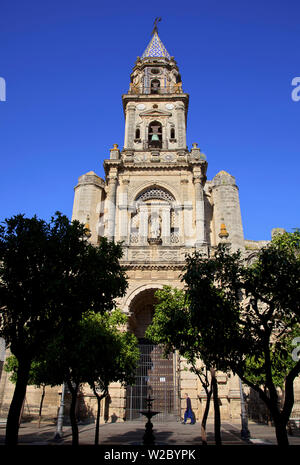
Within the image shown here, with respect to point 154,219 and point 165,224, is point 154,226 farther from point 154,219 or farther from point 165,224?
point 165,224

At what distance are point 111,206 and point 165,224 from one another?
441 cm

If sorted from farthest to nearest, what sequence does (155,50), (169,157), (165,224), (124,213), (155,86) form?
(155,50), (155,86), (169,157), (124,213), (165,224)

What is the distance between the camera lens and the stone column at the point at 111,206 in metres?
25.7

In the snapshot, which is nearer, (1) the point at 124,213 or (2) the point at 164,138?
(1) the point at 124,213

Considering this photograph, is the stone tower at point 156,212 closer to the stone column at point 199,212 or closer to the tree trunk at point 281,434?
the stone column at point 199,212

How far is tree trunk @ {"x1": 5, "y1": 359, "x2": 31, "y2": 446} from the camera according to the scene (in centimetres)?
837

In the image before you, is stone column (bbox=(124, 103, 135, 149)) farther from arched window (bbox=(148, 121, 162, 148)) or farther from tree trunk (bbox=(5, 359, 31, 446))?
tree trunk (bbox=(5, 359, 31, 446))

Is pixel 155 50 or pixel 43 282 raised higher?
pixel 155 50

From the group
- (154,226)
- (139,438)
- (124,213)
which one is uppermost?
(124,213)

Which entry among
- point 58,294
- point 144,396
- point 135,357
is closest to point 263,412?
point 144,396

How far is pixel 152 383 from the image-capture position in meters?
21.5

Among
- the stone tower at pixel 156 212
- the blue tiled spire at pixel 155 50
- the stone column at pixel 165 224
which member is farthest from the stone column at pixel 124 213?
the blue tiled spire at pixel 155 50

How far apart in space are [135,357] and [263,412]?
37.0 ft

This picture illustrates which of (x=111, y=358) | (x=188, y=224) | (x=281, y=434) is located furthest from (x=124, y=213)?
(x=281, y=434)
